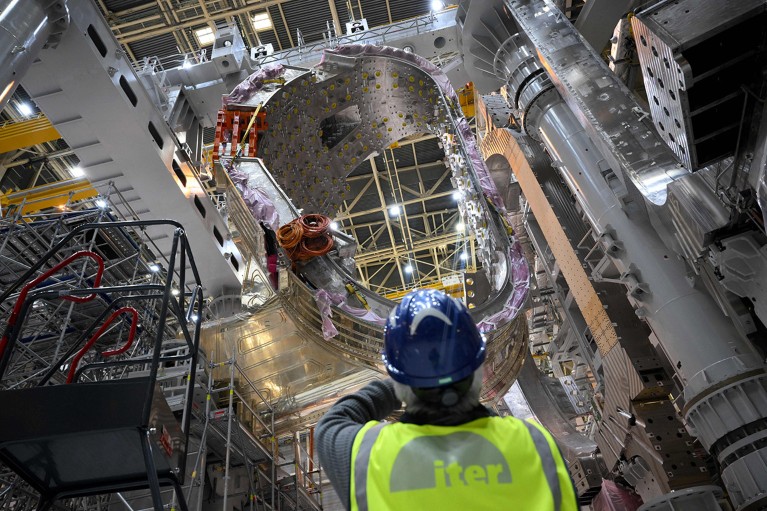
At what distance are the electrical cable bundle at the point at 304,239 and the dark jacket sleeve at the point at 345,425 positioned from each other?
3.46m

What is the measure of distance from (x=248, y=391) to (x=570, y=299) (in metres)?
5.22

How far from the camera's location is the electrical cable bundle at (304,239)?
534 cm

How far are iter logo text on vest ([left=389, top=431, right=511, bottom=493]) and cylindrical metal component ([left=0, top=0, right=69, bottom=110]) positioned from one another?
18.8ft

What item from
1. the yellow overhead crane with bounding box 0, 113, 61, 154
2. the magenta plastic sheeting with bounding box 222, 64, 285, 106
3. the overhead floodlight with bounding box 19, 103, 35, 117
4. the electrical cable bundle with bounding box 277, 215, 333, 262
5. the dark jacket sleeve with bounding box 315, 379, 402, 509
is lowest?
the dark jacket sleeve with bounding box 315, 379, 402, 509

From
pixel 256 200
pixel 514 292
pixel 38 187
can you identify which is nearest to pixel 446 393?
pixel 514 292

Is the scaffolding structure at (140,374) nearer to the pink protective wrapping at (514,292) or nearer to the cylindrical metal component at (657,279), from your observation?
the pink protective wrapping at (514,292)

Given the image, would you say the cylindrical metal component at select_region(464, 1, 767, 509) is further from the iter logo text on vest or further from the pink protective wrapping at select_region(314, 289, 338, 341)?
the iter logo text on vest

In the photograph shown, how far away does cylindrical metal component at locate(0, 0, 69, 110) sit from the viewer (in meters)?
5.27

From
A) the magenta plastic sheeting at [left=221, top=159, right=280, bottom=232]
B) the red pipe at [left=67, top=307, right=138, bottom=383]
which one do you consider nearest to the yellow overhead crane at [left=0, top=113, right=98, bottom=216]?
the magenta plastic sheeting at [left=221, top=159, right=280, bottom=232]

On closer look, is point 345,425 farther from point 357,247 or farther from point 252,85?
point 357,247

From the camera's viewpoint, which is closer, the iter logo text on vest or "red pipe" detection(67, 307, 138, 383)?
the iter logo text on vest

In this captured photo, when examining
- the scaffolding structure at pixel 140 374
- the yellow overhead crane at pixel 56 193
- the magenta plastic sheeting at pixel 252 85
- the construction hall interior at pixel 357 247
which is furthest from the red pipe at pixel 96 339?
the yellow overhead crane at pixel 56 193

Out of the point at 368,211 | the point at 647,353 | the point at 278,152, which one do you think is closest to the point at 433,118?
the point at 278,152

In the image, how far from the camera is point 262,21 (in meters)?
15.8
